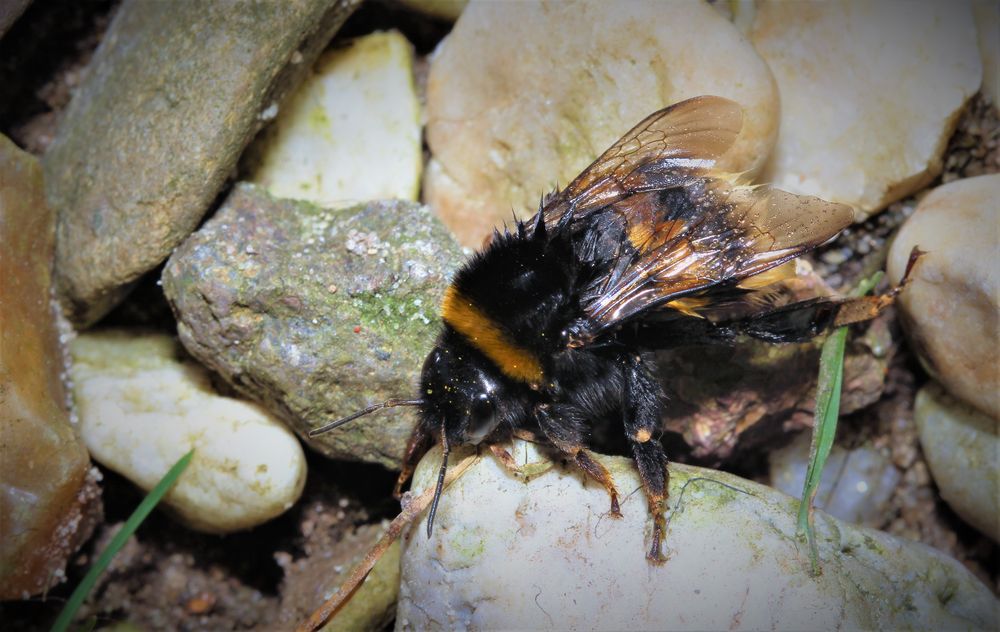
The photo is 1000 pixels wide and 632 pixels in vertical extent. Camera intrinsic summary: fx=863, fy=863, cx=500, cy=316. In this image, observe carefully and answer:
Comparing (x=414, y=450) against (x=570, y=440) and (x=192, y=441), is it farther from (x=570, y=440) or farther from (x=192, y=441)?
(x=192, y=441)

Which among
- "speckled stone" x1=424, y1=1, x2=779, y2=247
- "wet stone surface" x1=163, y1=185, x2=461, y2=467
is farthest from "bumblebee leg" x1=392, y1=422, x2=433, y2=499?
"speckled stone" x1=424, y1=1, x2=779, y2=247

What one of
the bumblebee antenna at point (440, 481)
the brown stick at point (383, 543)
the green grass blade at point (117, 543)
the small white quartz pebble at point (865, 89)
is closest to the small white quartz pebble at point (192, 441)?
the green grass blade at point (117, 543)

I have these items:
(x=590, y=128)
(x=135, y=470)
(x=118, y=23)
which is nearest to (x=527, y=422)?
(x=590, y=128)

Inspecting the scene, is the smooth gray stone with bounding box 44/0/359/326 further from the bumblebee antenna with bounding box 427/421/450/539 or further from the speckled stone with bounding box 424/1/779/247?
the bumblebee antenna with bounding box 427/421/450/539

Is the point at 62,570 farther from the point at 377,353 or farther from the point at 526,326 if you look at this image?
the point at 526,326

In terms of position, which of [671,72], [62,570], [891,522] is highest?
[671,72]

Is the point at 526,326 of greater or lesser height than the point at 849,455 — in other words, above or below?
above

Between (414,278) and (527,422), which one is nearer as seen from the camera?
(527,422)
